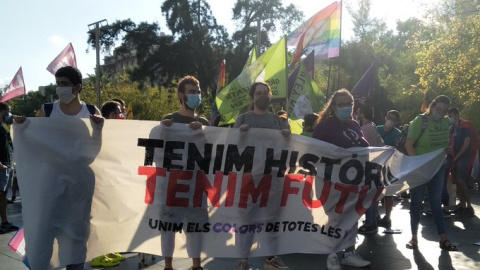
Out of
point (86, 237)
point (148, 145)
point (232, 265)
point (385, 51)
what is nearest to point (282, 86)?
point (232, 265)

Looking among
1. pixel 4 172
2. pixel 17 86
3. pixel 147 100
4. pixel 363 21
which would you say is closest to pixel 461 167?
pixel 4 172

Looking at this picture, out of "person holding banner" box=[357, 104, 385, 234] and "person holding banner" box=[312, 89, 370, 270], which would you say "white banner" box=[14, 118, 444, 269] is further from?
"person holding banner" box=[357, 104, 385, 234]

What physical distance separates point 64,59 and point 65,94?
371 inches

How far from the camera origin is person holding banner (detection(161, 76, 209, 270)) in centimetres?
467

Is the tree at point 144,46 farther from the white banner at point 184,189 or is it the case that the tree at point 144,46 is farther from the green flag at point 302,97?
the white banner at point 184,189

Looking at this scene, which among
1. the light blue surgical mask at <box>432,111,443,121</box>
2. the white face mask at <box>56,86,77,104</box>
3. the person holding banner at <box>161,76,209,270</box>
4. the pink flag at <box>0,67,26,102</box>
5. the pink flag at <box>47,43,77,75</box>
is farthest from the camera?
the pink flag at <box>0,67,26,102</box>

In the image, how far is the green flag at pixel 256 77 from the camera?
8.91 metres

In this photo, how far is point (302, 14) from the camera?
145 ft

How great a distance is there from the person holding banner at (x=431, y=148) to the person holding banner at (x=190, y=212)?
9.26 ft

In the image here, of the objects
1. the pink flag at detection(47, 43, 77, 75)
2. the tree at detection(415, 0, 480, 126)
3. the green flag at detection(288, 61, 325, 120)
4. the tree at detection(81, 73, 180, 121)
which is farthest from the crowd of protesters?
the tree at detection(81, 73, 180, 121)

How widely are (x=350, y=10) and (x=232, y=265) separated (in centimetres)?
5739

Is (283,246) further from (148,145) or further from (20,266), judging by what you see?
(20,266)

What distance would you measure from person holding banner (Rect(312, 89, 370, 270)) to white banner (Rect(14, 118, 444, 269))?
0.14 m

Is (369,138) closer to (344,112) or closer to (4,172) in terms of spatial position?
(344,112)
